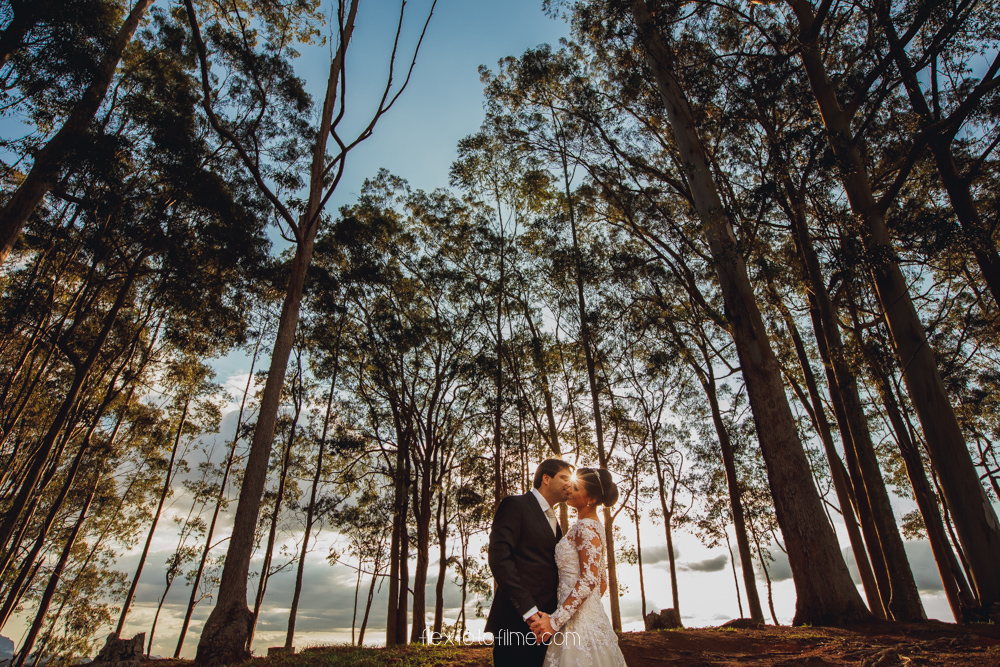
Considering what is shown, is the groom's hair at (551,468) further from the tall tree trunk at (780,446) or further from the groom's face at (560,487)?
the tall tree trunk at (780,446)

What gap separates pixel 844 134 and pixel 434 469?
13.1 m

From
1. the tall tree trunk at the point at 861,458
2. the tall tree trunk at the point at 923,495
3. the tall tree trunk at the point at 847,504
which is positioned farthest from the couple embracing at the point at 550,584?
the tall tree trunk at the point at 847,504

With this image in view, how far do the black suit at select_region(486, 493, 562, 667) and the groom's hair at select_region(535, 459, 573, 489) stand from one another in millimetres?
165

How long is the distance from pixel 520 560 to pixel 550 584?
20 cm

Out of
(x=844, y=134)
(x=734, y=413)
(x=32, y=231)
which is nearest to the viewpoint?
(x=844, y=134)

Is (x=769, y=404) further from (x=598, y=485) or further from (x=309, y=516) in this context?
(x=309, y=516)

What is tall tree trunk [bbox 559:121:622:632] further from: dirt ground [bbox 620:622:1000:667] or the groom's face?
the groom's face

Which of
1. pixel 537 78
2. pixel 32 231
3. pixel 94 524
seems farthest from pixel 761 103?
pixel 94 524

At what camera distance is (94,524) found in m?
16.2

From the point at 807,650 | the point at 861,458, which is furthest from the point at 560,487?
the point at 861,458

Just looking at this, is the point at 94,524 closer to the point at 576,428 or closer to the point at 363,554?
the point at 363,554

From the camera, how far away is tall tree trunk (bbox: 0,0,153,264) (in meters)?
7.02

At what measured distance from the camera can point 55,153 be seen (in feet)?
25.3

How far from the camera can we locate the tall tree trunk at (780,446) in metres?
5.71
